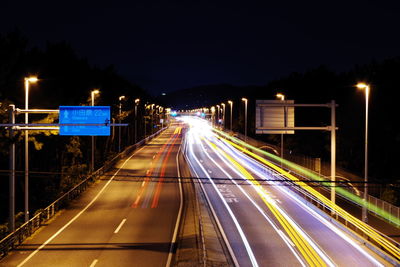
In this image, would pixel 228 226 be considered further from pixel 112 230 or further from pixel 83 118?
pixel 83 118

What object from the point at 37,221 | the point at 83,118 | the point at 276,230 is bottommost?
the point at 276,230

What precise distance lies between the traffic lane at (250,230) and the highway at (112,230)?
3022mm

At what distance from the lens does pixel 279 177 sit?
146 ft

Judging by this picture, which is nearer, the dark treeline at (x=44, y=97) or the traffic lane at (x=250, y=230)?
the traffic lane at (x=250, y=230)

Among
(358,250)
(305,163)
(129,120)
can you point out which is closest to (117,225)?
(358,250)

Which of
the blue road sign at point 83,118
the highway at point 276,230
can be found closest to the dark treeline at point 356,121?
the highway at point 276,230

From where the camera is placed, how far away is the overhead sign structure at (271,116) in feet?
83.5

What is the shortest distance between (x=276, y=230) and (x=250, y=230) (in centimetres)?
141

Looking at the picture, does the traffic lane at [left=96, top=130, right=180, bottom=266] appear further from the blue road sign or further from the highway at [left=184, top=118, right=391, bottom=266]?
the blue road sign

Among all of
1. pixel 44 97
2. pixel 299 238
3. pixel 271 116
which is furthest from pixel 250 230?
pixel 44 97

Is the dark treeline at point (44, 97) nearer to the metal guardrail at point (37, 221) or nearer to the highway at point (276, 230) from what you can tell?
the metal guardrail at point (37, 221)

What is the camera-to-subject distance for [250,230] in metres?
27.2

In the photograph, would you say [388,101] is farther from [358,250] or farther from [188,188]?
[358,250]

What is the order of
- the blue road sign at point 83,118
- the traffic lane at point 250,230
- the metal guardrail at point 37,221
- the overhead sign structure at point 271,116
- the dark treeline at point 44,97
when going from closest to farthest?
the traffic lane at point 250,230 < the blue road sign at point 83,118 < the metal guardrail at point 37,221 < the overhead sign structure at point 271,116 < the dark treeline at point 44,97
